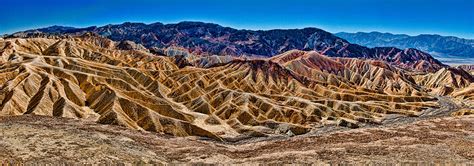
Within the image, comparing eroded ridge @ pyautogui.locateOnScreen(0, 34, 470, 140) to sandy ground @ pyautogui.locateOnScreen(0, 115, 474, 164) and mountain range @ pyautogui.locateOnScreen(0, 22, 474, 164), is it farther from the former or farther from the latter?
sandy ground @ pyautogui.locateOnScreen(0, 115, 474, 164)

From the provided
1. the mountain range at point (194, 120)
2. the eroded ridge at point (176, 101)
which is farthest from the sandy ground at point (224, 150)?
the eroded ridge at point (176, 101)

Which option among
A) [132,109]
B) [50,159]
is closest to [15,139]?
[50,159]

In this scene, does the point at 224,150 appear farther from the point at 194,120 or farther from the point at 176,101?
the point at 176,101

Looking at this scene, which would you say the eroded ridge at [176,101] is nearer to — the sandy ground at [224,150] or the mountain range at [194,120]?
the mountain range at [194,120]

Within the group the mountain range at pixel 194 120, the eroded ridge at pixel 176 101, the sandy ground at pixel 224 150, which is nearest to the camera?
the sandy ground at pixel 224 150

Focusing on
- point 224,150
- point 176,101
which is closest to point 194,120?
point 176,101

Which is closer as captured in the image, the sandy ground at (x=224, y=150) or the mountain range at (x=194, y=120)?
the sandy ground at (x=224, y=150)

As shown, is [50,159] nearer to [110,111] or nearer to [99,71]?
[110,111]

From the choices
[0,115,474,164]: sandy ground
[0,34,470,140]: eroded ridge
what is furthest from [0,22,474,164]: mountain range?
[0,34,470,140]: eroded ridge
